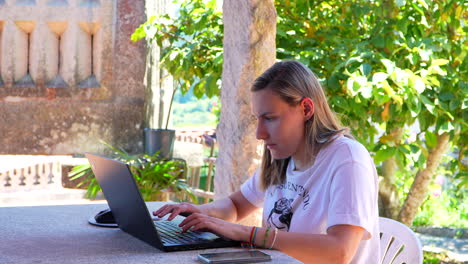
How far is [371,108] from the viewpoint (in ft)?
12.3

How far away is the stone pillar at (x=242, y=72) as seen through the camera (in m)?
3.23

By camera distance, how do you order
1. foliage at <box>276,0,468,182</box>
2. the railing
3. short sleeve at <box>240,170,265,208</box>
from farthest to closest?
1. the railing
2. foliage at <box>276,0,468,182</box>
3. short sleeve at <box>240,170,265,208</box>

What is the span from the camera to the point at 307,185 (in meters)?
2.17

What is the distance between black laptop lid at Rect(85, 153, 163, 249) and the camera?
1.78m

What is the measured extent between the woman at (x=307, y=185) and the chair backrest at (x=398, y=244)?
248 millimetres

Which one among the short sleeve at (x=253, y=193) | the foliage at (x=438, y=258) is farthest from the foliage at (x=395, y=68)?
the foliage at (x=438, y=258)

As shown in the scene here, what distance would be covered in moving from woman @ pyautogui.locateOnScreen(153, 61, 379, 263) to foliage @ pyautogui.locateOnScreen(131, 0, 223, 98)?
182cm

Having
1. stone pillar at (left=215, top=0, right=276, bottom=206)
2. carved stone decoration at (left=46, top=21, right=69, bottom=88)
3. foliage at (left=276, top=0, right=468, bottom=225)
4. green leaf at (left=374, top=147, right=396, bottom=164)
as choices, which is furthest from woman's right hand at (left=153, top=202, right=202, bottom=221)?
carved stone decoration at (left=46, top=21, right=69, bottom=88)

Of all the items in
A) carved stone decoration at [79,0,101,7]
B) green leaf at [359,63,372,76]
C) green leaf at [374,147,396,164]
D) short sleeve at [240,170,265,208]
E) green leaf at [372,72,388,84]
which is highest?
carved stone decoration at [79,0,101,7]

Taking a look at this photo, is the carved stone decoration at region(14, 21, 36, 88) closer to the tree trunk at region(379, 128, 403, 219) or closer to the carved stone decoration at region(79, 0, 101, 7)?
the carved stone decoration at region(79, 0, 101, 7)

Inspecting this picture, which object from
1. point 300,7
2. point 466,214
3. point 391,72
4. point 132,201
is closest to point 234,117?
point 391,72

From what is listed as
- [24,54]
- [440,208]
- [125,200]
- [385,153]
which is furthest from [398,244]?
[440,208]

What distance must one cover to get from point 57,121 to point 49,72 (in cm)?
35

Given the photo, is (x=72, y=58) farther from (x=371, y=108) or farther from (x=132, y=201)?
(x=132, y=201)
